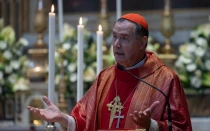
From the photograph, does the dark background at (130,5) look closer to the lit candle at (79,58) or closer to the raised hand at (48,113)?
the lit candle at (79,58)

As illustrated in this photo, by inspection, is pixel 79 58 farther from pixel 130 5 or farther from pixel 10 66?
pixel 130 5

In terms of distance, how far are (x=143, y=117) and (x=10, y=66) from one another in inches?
143

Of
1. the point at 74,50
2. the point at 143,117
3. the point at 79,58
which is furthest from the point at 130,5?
the point at 143,117

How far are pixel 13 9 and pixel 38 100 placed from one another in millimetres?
1608

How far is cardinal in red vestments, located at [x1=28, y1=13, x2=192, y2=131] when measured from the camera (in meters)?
3.69

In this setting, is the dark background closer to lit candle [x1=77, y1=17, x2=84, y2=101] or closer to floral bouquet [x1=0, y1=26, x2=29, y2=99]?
floral bouquet [x1=0, y1=26, x2=29, y2=99]

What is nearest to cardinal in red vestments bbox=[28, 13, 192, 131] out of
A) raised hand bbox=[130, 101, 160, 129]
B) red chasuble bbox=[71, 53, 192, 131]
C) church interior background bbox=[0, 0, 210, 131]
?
red chasuble bbox=[71, 53, 192, 131]

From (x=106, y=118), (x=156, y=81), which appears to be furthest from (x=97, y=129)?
(x=156, y=81)

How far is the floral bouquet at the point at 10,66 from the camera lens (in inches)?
266

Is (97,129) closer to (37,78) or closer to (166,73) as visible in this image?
(166,73)

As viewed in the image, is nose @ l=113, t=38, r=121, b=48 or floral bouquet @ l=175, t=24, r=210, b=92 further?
floral bouquet @ l=175, t=24, r=210, b=92

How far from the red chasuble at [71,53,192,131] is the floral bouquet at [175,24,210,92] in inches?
92.6

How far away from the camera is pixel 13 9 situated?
796 centimetres

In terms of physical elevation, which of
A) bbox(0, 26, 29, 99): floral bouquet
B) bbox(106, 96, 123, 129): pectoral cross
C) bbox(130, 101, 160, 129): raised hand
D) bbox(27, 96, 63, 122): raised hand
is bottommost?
bbox(0, 26, 29, 99): floral bouquet
